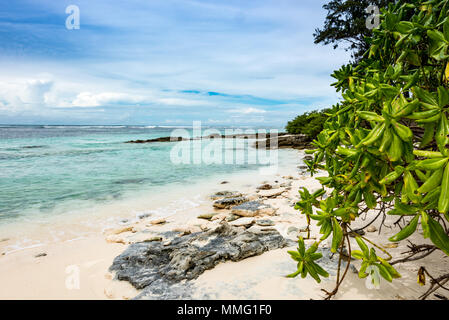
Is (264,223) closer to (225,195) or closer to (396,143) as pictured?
(225,195)

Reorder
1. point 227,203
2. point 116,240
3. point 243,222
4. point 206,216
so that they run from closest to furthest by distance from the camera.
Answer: point 116,240 → point 243,222 → point 206,216 → point 227,203

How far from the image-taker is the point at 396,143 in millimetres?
1264

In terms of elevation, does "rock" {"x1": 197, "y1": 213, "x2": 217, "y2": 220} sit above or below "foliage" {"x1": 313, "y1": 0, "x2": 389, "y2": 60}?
A: below

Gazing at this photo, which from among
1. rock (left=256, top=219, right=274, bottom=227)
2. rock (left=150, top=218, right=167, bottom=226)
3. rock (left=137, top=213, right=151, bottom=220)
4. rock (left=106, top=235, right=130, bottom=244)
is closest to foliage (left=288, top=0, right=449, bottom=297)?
rock (left=256, top=219, right=274, bottom=227)

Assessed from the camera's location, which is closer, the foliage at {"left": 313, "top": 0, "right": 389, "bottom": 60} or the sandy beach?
the sandy beach

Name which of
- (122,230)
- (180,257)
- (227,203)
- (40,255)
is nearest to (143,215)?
(122,230)

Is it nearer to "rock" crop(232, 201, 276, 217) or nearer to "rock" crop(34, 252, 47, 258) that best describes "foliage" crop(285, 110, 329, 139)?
"rock" crop(232, 201, 276, 217)

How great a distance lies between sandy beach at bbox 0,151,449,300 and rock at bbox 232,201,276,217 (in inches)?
7.2

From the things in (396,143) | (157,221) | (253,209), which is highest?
(396,143)

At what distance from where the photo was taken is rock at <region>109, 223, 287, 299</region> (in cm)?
289

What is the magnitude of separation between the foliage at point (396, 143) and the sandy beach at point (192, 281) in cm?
85

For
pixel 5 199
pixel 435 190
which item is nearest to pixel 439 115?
pixel 435 190

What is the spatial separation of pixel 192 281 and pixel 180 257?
49 centimetres
